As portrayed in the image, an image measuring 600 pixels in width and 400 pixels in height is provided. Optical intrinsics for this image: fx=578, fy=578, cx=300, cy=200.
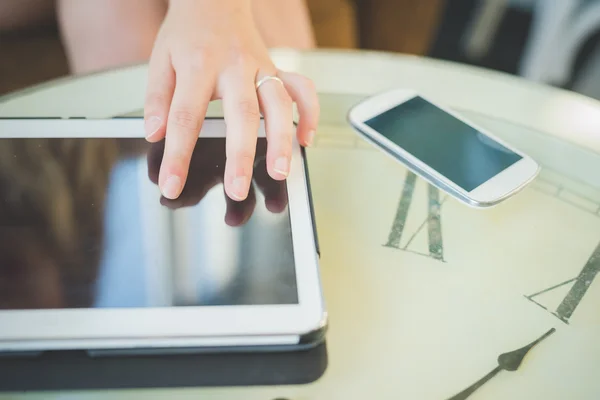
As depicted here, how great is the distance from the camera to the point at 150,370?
1.05 ft

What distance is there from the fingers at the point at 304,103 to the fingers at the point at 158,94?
0.29ft

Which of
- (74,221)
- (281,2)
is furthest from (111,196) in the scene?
(281,2)

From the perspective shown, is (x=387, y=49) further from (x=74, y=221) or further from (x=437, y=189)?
(x=74, y=221)

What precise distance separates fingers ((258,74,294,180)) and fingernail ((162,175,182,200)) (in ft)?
0.20

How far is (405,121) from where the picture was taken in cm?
48

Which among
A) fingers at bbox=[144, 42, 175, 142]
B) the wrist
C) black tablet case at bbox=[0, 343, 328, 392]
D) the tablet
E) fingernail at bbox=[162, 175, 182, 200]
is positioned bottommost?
black tablet case at bbox=[0, 343, 328, 392]

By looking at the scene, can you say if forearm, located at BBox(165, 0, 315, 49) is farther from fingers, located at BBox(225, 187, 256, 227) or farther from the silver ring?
fingers, located at BBox(225, 187, 256, 227)

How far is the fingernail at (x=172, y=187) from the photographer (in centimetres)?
38

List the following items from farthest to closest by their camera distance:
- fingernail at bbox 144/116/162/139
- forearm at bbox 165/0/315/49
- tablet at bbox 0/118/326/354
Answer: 1. forearm at bbox 165/0/315/49
2. fingernail at bbox 144/116/162/139
3. tablet at bbox 0/118/326/354

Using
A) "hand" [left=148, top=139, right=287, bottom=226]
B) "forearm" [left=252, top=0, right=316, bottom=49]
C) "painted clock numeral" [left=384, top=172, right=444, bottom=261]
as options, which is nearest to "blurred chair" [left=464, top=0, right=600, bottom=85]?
"forearm" [left=252, top=0, right=316, bottom=49]

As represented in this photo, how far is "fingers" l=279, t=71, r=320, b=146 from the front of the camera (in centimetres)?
44

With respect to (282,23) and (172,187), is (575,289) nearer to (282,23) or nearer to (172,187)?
(172,187)

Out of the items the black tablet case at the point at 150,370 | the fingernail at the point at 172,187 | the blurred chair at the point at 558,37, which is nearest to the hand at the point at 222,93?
the fingernail at the point at 172,187

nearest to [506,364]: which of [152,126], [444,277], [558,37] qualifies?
[444,277]
